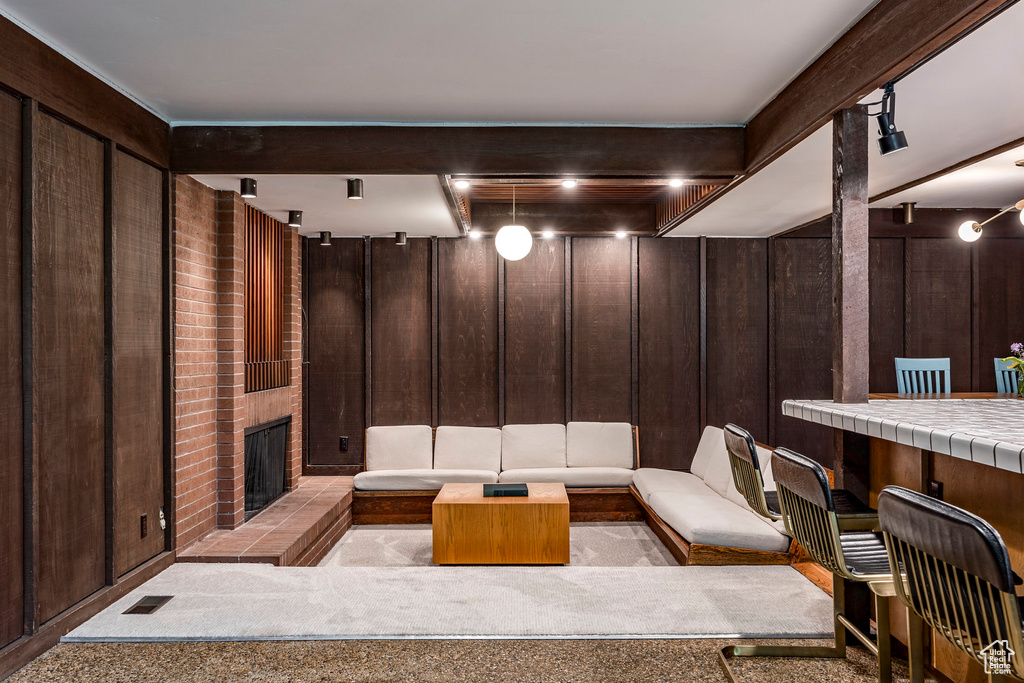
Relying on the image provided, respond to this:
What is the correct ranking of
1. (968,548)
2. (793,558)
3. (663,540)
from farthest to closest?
(663,540)
(793,558)
(968,548)

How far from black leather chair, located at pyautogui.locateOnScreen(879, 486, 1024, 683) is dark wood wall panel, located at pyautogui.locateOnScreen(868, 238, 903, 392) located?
5.64 meters

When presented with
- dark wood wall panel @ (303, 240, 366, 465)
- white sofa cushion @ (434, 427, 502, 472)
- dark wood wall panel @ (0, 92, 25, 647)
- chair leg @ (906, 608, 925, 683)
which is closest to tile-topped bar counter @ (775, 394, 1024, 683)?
chair leg @ (906, 608, 925, 683)

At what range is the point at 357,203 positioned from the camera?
5.11m

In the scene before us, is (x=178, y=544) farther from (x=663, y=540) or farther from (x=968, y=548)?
(x=968, y=548)

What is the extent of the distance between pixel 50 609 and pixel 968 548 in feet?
11.2

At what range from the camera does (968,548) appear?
51.6 inches

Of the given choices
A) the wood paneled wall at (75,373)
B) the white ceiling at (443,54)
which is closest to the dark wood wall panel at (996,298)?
the white ceiling at (443,54)

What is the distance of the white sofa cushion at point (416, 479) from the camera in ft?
17.9

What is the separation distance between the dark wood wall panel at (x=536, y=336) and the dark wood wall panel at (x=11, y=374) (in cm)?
446

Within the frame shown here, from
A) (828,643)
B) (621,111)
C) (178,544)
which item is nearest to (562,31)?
(621,111)

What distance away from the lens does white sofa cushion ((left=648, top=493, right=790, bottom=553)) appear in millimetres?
3875

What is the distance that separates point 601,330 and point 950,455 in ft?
15.7

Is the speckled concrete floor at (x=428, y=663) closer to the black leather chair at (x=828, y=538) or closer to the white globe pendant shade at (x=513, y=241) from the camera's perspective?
the black leather chair at (x=828, y=538)

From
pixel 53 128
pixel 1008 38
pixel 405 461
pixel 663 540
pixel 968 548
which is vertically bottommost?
pixel 663 540
